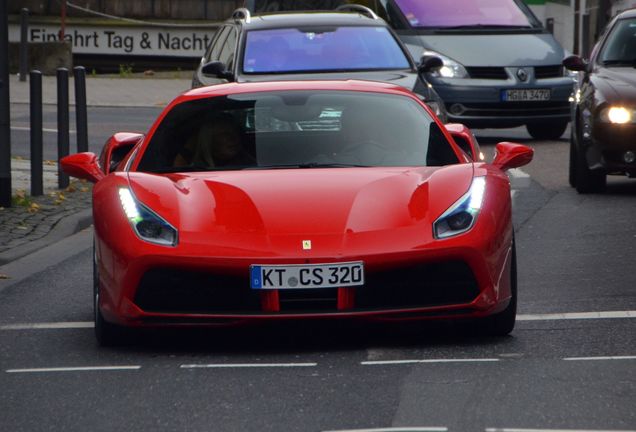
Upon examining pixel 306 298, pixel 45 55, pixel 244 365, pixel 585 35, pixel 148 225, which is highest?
Result: pixel 148 225

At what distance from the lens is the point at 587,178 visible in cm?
1439

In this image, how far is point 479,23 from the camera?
66.1 ft

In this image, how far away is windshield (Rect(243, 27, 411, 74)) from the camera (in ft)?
48.9

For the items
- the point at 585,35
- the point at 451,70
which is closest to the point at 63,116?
the point at 451,70

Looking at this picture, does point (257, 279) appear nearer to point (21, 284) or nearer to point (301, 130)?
point (301, 130)

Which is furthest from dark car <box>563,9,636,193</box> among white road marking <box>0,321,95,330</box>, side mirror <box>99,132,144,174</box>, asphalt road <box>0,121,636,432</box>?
white road marking <box>0,321,95,330</box>

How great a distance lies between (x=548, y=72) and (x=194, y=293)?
12.8m

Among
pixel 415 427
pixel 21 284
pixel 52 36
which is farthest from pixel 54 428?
pixel 52 36

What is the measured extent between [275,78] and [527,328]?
272 inches

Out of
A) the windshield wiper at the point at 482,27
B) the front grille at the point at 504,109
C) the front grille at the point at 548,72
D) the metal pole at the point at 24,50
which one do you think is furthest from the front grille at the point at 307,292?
the metal pole at the point at 24,50

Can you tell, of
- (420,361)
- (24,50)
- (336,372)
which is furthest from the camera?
(24,50)

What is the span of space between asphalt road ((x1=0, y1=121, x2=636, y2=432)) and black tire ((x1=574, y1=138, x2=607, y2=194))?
4629 millimetres

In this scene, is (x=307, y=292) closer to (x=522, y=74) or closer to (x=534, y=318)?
(x=534, y=318)

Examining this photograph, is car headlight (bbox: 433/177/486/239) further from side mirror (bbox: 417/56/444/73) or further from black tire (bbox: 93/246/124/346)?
side mirror (bbox: 417/56/444/73)
